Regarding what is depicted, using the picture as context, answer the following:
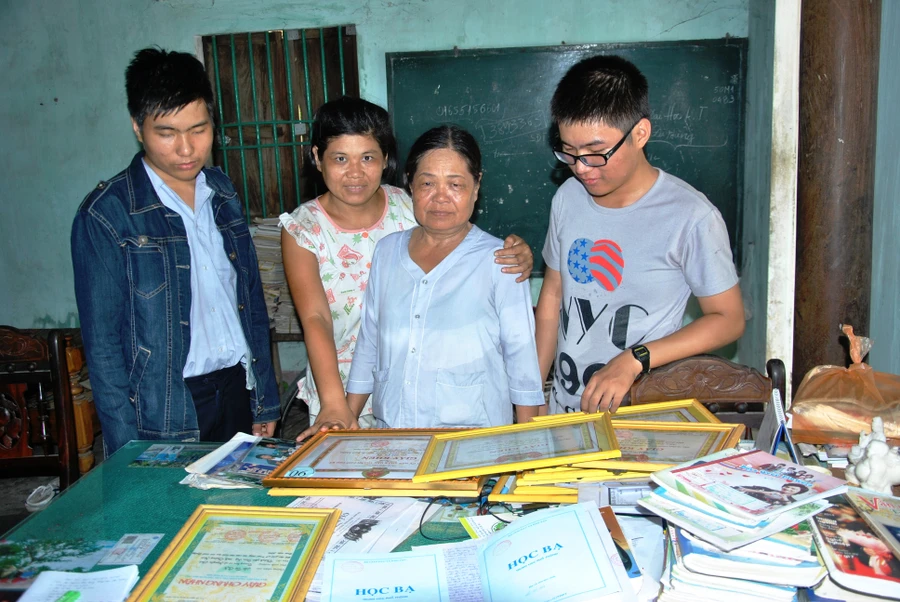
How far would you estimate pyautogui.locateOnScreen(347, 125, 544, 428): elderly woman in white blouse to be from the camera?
1.77m

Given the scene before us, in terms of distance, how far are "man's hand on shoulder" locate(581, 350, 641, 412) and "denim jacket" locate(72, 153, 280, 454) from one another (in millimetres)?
1106

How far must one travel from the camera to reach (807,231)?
8.09 feet

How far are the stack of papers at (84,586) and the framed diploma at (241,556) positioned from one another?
0.10ft

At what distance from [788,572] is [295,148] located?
408 centimetres

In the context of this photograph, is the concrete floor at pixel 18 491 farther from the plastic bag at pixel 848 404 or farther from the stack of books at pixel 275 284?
the plastic bag at pixel 848 404

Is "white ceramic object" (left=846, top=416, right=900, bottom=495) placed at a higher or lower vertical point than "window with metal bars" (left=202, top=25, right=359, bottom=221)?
lower

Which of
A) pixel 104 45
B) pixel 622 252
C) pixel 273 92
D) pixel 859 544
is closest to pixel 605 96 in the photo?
pixel 622 252

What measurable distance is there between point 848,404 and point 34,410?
2.24m

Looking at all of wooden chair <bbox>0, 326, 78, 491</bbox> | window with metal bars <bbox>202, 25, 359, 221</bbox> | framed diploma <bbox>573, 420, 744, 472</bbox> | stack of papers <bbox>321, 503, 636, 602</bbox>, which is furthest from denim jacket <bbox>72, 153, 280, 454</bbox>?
window with metal bars <bbox>202, 25, 359, 221</bbox>

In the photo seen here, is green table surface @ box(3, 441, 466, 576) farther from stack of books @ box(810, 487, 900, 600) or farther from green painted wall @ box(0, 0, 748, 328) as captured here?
green painted wall @ box(0, 0, 748, 328)

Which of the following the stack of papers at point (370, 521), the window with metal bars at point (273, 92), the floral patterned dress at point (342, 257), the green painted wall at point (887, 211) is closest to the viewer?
the stack of papers at point (370, 521)

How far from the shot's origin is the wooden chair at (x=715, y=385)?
1.76m

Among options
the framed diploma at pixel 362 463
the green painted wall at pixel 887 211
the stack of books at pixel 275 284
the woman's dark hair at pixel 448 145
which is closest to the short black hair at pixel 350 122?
the woman's dark hair at pixel 448 145

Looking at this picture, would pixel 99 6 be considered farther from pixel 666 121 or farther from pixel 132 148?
pixel 666 121
